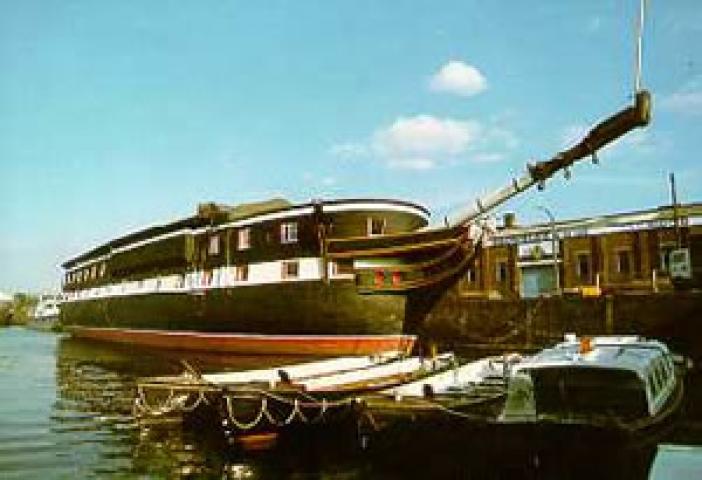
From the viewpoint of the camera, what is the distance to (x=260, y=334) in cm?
3066

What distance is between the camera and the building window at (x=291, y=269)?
1163 inches

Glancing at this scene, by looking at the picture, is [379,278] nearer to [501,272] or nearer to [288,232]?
[288,232]

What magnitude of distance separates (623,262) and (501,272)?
8846 millimetres

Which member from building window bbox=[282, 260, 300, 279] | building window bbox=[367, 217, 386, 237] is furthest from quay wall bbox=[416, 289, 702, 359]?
building window bbox=[282, 260, 300, 279]

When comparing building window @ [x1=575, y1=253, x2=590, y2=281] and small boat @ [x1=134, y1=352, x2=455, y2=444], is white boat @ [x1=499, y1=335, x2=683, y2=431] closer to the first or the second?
small boat @ [x1=134, y1=352, x2=455, y2=444]

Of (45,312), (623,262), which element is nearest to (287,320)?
(623,262)

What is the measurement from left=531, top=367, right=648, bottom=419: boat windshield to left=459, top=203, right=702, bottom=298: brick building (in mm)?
23421

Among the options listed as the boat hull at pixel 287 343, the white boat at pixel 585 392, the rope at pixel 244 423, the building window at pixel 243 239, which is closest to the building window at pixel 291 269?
the boat hull at pixel 287 343

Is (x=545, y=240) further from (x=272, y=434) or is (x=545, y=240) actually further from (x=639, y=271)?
(x=272, y=434)

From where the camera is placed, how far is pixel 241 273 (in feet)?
106

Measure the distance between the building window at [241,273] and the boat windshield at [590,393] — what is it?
64.1 feet

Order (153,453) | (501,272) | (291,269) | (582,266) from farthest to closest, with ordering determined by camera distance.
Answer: (501,272) → (582,266) → (291,269) → (153,453)

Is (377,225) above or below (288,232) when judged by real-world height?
above

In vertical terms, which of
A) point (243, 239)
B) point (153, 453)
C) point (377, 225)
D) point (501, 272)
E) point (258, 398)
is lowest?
point (153, 453)
